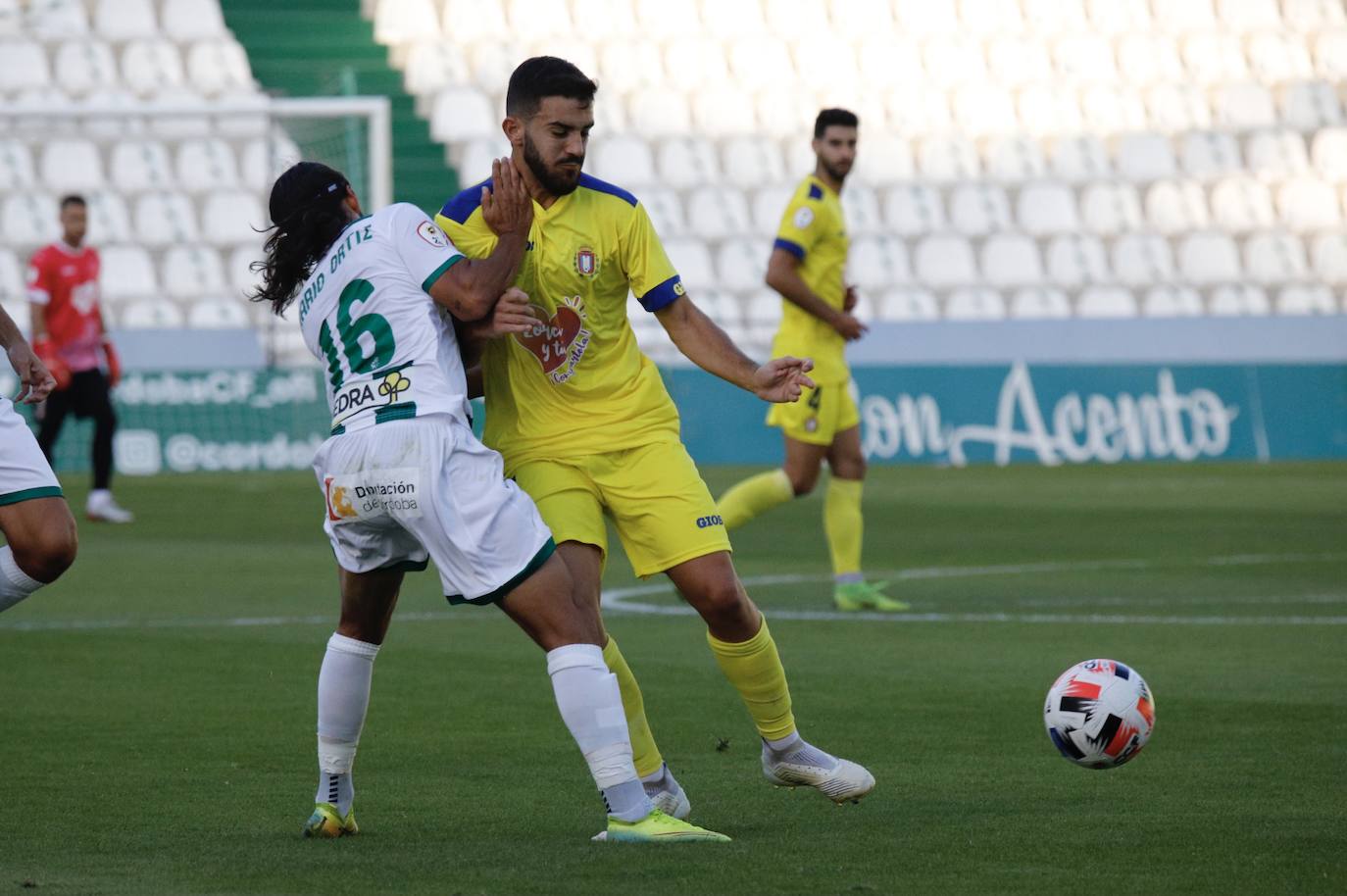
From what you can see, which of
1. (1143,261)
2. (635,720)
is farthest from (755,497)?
(1143,261)

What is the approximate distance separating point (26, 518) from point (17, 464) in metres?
0.15

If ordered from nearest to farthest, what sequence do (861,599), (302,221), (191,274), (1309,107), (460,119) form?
(302,221)
(861,599)
(191,274)
(460,119)
(1309,107)

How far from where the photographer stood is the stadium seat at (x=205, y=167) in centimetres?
2519

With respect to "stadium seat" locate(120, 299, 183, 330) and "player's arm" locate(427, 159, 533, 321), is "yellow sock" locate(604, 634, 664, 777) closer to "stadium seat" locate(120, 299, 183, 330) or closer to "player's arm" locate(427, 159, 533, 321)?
"player's arm" locate(427, 159, 533, 321)

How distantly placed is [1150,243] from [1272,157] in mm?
2759

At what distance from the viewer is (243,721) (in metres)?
6.82

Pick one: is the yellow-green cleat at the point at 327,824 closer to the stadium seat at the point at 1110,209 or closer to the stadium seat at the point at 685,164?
the stadium seat at the point at 685,164

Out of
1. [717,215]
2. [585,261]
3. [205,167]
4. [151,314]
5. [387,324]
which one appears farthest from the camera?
[717,215]

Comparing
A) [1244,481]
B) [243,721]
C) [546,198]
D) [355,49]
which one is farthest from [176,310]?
[546,198]

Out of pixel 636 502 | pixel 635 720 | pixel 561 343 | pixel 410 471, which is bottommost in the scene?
pixel 635 720

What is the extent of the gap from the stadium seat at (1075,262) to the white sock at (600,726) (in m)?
23.1

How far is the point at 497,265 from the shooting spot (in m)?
4.88

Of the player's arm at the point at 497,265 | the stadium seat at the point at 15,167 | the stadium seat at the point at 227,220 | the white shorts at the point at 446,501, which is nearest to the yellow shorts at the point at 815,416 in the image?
the player's arm at the point at 497,265

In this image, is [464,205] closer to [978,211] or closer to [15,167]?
[15,167]
